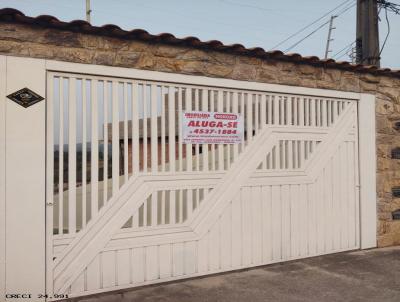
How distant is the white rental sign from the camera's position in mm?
4996

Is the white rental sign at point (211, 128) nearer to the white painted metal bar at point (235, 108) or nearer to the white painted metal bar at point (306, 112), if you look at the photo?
the white painted metal bar at point (235, 108)

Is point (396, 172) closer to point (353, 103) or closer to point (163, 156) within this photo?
point (353, 103)

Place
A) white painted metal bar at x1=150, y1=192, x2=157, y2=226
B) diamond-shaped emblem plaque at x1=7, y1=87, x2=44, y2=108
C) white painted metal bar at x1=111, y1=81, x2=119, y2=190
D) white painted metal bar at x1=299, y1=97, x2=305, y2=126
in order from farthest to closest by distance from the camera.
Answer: white painted metal bar at x1=299, y1=97, x2=305, y2=126, white painted metal bar at x1=150, y1=192, x2=157, y2=226, white painted metal bar at x1=111, y1=81, x2=119, y2=190, diamond-shaped emblem plaque at x1=7, y1=87, x2=44, y2=108

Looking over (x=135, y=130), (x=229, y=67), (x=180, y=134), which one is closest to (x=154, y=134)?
(x=135, y=130)

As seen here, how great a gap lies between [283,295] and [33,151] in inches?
126

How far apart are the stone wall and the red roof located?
0.06m

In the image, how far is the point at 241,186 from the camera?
5.33 meters

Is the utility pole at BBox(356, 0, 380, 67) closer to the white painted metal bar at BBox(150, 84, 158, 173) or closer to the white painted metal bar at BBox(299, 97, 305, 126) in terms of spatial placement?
the white painted metal bar at BBox(299, 97, 305, 126)

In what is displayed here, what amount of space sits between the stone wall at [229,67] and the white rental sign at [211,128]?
552 millimetres

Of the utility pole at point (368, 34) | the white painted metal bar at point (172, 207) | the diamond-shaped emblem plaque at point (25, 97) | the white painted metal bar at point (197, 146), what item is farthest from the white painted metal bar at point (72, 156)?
the utility pole at point (368, 34)

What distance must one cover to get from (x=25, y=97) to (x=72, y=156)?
2.59 ft

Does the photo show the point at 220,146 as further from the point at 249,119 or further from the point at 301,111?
the point at 301,111

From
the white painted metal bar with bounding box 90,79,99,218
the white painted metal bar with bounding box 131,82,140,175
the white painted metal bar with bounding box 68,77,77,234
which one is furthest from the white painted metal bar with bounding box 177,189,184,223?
the white painted metal bar with bounding box 68,77,77,234

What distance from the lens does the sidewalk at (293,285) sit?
431cm
